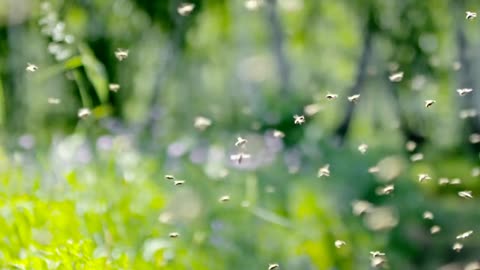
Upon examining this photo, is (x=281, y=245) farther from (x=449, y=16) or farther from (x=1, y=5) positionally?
(x=1, y=5)

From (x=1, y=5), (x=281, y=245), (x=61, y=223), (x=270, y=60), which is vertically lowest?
(x=281, y=245)

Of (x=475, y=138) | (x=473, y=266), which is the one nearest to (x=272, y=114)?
(x=475, y=138)

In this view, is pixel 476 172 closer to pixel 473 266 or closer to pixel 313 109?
pixel 473 266

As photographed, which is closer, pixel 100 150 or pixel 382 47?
pixel 100 150

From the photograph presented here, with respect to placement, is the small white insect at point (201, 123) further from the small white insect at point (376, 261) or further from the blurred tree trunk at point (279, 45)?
the small white insect at point (376, 261)

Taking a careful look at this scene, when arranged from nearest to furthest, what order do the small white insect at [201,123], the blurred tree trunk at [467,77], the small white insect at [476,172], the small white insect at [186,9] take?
1. the small white insect at [186,9]
2. the small white insect at [201,123]
3. the small white insect at [476,172]
4. the blurred tree trunk at [467,77]

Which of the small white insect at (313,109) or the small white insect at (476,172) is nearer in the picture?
the small white insect at (313,109)

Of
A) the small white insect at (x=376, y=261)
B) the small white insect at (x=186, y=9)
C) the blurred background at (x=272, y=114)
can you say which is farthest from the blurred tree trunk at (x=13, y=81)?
the small white insect at (x=376, y=261)

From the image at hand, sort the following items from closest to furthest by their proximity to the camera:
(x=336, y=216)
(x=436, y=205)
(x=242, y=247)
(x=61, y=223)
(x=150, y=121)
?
(x=61, y=223) → (x=242, y=247) → (x=336, y=216) → (x=436, y=205) → (x=150, y=121)

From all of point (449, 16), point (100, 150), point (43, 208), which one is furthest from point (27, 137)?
point (449, 16)
